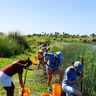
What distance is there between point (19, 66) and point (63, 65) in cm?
653

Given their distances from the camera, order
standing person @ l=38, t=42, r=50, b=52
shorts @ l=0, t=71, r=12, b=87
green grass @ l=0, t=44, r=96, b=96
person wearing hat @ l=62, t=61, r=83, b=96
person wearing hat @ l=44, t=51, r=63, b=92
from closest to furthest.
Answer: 1. shorts @ l=0, t=71, r=12, b=87
2. person wearing hat @ l=62, t=61, r=83, b=96
3. green grass @ l=0, t=44, r=96, b=96
4. person wearing hat @ l=44, t=51, r=63, b=92
5. standing person @ l=38, t=42, r=50, b=52

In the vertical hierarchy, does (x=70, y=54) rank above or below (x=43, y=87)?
above

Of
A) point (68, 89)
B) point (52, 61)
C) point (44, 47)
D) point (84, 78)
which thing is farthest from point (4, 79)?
point (44, 47)

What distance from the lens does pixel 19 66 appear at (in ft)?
34.0

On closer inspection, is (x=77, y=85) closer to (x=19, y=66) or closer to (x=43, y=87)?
(x=43, y=87)

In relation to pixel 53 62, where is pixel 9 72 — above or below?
above

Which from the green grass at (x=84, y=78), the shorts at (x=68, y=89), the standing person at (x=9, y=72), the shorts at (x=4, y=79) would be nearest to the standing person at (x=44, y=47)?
the green grass at (x=84, y=78)

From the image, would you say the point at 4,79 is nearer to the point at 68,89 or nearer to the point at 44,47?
the point at 68,89

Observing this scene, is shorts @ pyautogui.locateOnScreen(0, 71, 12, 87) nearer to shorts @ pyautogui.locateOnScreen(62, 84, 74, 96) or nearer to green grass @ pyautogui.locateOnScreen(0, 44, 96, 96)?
shorts @ pyautogui.locateOnScreen(62, 84, 74, 96)

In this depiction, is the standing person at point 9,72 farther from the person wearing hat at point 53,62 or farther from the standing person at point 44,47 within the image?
the standing person at point 44,47

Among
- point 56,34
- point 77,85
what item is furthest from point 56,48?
point 56,34

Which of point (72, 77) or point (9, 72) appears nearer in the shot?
point (9, 72)

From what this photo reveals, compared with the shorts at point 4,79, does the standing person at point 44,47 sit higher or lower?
higher

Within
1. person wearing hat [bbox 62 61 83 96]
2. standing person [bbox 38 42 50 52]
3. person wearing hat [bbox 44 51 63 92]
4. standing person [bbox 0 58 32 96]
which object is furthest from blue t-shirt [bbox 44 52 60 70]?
standing person [bbox 38 42 50 52]
